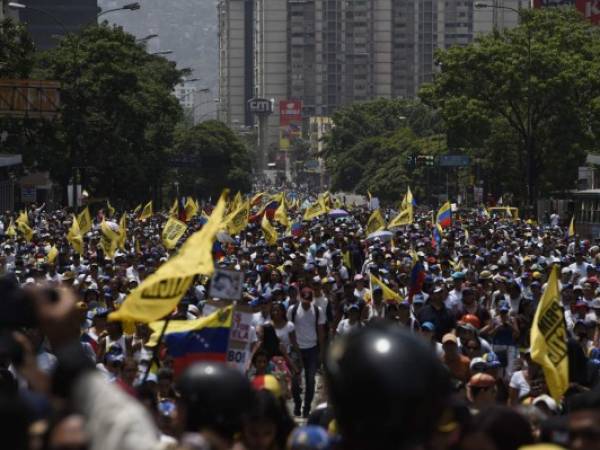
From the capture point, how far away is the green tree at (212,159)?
406 feet

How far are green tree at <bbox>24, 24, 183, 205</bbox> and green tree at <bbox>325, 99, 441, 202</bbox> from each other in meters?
32.0

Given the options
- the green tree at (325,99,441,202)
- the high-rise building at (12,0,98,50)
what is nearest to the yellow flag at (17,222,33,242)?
the green tree at (325,99,441,202)

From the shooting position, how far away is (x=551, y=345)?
10531mm

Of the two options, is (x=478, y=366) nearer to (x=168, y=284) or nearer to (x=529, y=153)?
(x=168, y=284)

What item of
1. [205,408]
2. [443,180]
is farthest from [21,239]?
[443,180]

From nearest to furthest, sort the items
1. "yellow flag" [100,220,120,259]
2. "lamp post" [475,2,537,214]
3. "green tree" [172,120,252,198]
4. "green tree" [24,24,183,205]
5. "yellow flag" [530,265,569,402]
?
"yellow flag" [530,265,569,402] → "yellow flag" [100,220,120,259] → "lamp post" [475,2,537,214] → "green tree" [24,24,183,205] → "green tree" [172,120,252,198]

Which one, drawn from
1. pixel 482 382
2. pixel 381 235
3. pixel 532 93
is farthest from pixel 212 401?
pixel 532 93

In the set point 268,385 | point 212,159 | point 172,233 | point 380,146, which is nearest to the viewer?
point 268,385

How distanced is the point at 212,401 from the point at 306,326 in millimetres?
11047

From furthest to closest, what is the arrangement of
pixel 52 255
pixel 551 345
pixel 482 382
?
1. pixel 52 255
2. pixel 551 345
3. pixel 482 382

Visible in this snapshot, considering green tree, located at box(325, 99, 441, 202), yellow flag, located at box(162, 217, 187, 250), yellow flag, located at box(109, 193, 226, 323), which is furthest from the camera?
green tree, located at box(325, 99, 441, 202)

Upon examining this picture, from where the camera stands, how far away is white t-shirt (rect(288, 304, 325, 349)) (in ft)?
53.0

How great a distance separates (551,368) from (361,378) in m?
6.31

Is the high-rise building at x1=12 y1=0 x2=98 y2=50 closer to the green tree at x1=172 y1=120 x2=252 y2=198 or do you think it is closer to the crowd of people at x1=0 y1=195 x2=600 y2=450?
the green tree at x1=172 y1=120 x2=252 y2=198
